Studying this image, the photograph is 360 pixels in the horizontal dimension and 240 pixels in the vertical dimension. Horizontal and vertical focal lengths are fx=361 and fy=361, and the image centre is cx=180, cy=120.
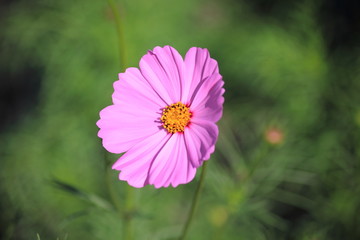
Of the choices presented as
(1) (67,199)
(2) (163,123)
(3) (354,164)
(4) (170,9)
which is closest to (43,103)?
(1) (67,199)

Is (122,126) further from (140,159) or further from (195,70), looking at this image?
(195,70)

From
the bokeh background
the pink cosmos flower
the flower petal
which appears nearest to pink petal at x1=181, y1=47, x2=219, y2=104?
the pink cosmos flower

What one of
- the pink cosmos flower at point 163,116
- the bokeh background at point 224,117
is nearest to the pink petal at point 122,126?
the pink cosmos flower at point 163,116

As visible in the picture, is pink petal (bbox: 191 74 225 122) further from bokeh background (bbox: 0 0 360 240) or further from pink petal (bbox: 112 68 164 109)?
bokeh background (bbox: 0 0 360 240)

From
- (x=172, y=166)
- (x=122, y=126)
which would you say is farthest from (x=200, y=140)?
(x=122, y=126)

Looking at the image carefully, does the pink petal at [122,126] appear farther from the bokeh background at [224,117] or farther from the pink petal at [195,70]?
the bokeh background at [224,117]
